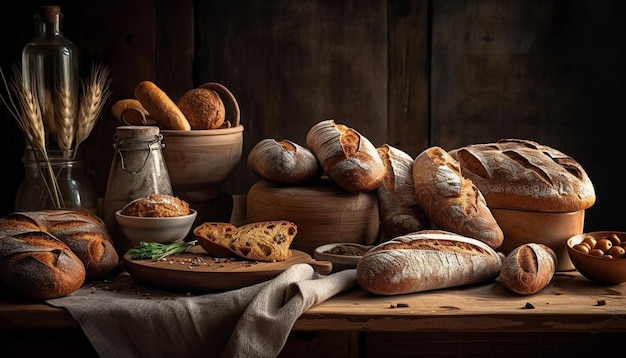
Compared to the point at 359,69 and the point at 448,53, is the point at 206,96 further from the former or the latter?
the point at 448,53

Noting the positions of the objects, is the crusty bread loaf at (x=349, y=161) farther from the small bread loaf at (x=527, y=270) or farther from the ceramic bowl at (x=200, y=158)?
the small bread loaf at (x=527, y=270)

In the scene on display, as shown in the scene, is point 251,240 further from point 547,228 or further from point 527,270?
point 547,228

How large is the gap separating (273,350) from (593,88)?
2151 mm

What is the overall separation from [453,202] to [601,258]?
1.29 ft

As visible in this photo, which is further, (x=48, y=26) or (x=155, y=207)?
(x=48, y=26)

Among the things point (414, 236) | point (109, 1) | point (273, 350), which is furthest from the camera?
point (109, 1)

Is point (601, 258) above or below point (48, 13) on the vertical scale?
below

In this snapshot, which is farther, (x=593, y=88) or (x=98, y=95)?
(x=593, y=88)

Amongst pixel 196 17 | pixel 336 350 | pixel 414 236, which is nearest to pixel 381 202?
pixel 414 236

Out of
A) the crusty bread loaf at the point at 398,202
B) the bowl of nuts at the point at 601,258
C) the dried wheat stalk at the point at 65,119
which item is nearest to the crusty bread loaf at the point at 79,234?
the dried wheat stalk at the point at 65,119

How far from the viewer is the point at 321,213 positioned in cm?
229

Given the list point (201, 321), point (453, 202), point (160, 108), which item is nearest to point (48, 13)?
point (160, 108)

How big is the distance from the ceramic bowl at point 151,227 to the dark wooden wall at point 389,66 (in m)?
1.28

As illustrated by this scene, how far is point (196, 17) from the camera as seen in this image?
3.31 m
